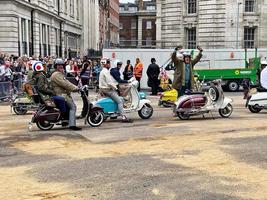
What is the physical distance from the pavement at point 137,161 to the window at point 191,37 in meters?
33.9

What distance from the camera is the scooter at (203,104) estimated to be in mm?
14625

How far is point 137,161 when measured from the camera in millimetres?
8977

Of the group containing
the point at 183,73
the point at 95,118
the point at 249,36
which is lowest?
the point at 95,118

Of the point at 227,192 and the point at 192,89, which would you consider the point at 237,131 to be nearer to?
the point at 192,89

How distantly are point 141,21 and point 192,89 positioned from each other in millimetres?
95993

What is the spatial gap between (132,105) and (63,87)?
2846 millimetres

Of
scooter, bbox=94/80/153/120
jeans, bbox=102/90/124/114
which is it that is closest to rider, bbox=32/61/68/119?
scooter, bbox=94/80/153/120

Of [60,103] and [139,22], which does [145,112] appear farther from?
[139,22]

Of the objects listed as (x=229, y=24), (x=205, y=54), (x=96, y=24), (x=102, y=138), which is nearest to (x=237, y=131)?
(x=102, y=138)

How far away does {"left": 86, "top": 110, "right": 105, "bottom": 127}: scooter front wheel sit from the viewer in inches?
524

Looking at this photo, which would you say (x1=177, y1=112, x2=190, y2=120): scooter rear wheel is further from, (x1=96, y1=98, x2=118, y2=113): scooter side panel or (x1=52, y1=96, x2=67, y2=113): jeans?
(x1=52, y1=96, x2=67, y2=113): jeans

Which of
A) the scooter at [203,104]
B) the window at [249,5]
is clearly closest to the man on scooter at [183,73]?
the scooter at [203,104]

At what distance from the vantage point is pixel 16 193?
23.4 feet

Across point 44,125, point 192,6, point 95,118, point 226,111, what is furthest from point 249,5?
point 44,125
